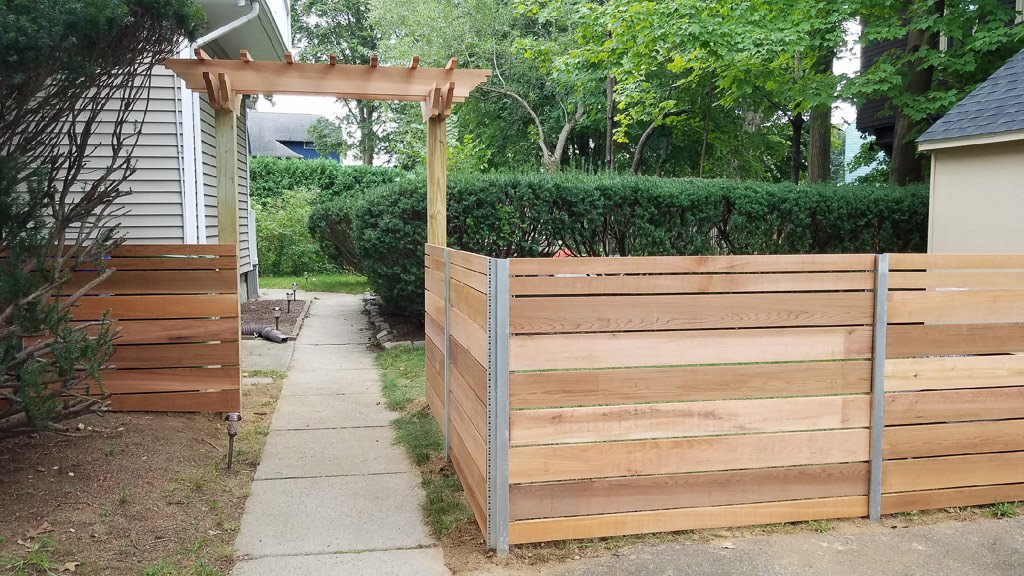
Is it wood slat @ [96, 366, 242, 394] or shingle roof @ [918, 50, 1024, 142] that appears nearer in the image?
wood slat @ [96, 366, 242, 394]

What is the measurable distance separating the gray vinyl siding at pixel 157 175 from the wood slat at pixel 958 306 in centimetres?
671

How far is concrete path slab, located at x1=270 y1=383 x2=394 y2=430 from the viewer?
5.98 metres

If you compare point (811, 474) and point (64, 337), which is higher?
point (64, 337)

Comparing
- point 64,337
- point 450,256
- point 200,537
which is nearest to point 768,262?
point 450,256

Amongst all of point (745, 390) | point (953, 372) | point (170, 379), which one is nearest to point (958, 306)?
point (953, 372)

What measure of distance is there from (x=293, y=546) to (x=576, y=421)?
4.82 feet

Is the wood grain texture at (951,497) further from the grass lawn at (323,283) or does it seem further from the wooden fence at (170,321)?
the grass lawn at (323,283)

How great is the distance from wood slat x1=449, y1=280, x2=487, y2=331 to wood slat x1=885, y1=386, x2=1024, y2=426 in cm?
208

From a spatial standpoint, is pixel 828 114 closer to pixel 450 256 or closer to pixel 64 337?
pixel 450 256

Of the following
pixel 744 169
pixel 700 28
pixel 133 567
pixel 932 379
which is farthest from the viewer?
pixel 744 169

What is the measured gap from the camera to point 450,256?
4.63m

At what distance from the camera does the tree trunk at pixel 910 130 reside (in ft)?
40.1

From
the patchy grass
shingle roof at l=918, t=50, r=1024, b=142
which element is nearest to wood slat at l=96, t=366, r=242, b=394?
the patchy grass

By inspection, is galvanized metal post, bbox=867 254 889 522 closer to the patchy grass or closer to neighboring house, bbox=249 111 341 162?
the patchy grass
